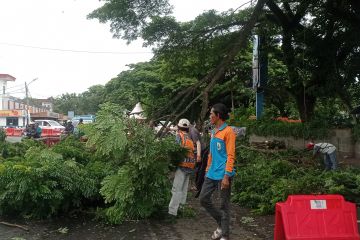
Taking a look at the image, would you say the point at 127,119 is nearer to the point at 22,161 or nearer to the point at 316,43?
the point at 22,161

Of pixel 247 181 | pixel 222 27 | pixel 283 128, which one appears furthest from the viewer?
pixel 283 128

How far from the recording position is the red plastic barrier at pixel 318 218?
17.1 ft

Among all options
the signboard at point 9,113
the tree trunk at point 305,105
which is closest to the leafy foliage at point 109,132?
the tree trunk at point 305,105

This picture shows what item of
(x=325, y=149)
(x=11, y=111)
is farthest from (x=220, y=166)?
(x=11, y=111)

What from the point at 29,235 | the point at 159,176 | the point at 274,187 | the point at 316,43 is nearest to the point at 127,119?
the point at 159,176

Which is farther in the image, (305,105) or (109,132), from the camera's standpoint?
(305,105)

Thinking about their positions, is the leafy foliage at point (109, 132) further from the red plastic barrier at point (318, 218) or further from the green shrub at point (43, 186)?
the red plastic barrier at point (318, 218)

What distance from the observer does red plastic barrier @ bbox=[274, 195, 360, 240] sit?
17.1 ft

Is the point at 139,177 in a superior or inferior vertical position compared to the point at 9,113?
inferior

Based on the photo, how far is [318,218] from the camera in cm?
531

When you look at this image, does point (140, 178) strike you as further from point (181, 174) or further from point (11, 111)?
point (11, 111)

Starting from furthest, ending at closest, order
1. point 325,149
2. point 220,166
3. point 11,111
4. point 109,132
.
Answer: point 11,111, point 325,149, point 109,132, point 220,166

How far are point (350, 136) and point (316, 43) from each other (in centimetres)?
322

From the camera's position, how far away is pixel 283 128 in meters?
16.1
